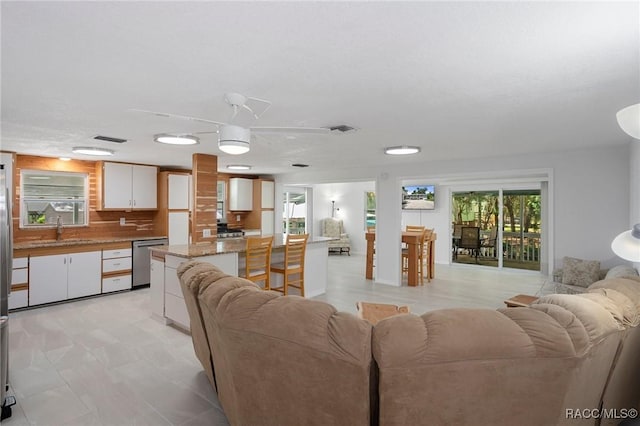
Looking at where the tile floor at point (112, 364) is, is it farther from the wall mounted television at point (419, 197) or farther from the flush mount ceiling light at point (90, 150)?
the wall mounted television at point (419, 197)

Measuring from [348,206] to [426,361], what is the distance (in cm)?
914

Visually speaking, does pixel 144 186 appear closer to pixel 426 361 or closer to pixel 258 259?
pixel 258 259

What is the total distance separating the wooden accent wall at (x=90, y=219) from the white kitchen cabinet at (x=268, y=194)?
249 cm

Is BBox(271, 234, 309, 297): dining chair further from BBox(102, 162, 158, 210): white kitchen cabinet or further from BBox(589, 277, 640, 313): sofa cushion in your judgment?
BBox(589, 277, 640, 313): sofa cushion

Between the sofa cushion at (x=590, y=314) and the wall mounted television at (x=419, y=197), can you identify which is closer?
the sofa cushion at (x=590, y=314)

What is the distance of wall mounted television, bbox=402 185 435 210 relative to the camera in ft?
28.3

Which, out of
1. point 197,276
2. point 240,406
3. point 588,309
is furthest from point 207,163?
point 588,309

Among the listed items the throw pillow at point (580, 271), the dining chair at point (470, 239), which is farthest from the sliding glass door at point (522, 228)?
the throw pillow at point (580, 271)

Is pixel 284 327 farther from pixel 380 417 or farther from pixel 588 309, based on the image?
pixel 588 309

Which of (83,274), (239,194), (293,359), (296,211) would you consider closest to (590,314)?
(293,359)

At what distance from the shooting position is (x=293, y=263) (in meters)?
4.80

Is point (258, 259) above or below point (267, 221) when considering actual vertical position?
below

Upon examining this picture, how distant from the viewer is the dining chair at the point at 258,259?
13.3ft

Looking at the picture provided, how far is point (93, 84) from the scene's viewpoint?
2129 millimetres
